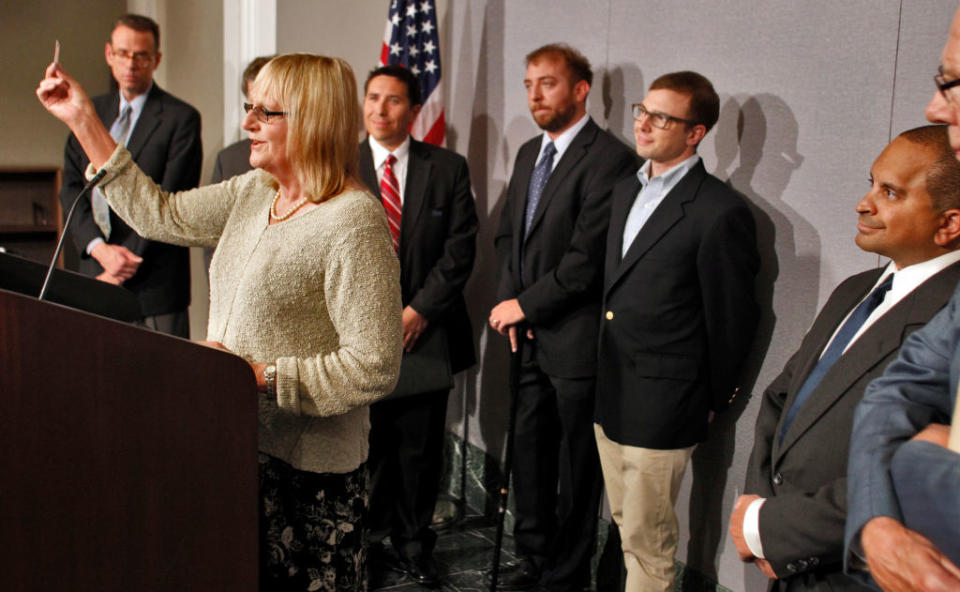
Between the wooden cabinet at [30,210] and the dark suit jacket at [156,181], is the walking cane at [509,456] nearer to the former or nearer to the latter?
the dark suit jacket at [156,181]

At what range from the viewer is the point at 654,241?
2.64 meters

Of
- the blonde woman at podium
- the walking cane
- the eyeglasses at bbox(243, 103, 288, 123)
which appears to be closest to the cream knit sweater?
the blonde woman at podium

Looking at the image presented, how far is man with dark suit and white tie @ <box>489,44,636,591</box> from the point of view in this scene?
3055mm

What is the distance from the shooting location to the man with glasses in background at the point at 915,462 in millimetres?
1115

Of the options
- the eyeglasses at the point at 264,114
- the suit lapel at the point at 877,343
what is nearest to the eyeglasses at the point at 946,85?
the suit lapel at the point at 877,343

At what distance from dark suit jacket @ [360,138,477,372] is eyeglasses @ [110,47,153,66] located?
1119 millimetres

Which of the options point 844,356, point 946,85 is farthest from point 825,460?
point 946,85

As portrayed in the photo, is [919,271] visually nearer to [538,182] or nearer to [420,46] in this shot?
[538,182]

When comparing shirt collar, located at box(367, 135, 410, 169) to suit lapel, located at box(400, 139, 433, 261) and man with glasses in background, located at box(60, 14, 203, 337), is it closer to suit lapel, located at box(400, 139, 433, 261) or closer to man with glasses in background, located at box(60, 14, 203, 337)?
suit lapel, located at box(400, 139, 433, 261)

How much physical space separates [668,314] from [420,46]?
203 centimetres

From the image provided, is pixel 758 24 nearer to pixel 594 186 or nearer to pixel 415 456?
pixel 594 186

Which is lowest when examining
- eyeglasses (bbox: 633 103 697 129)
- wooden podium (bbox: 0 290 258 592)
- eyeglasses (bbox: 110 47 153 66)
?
wooden podium (bbox: 0 290 258 592)

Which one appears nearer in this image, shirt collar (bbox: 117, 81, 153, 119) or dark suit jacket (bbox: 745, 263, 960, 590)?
dark suit jacket (bbox: 745, 263, 960, 590)

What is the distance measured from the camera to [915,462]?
116 centimetres
